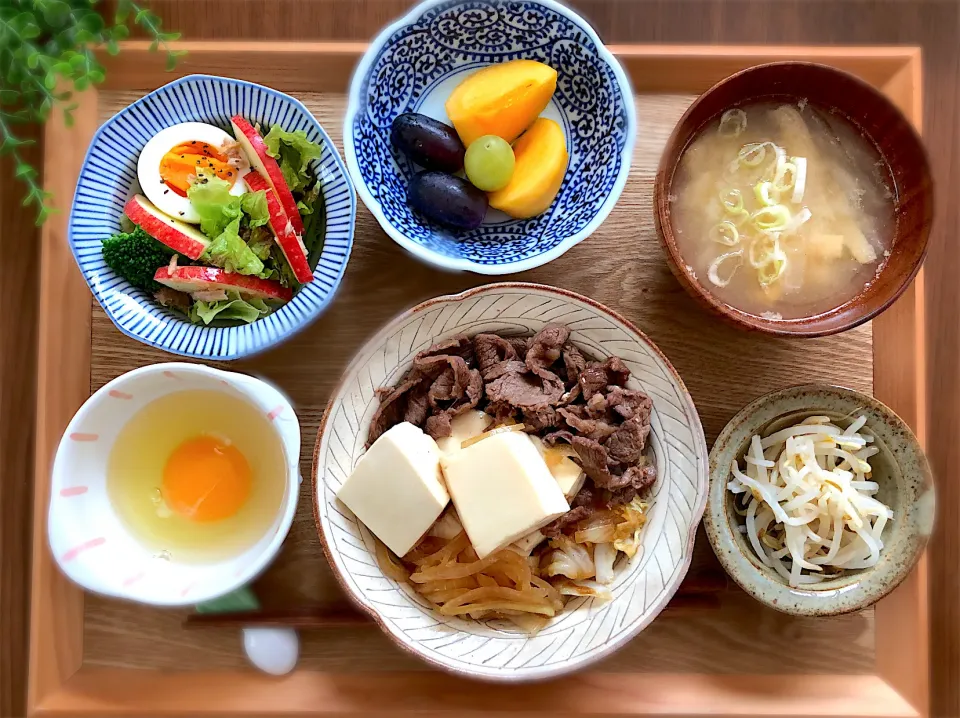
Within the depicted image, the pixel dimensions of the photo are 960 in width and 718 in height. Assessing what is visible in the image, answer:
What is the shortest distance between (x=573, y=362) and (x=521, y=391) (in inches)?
5.0

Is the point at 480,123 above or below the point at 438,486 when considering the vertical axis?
above

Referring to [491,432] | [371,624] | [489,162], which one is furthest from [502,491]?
[489,162]


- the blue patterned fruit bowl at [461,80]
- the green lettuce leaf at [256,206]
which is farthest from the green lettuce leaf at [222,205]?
the blue patterned fruit bowl at [461,80]

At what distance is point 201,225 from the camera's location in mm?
1534

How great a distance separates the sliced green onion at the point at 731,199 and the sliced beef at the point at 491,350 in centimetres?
55

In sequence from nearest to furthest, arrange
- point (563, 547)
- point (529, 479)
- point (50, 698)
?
point (529, 479)
point (563, 547)
point (50, 698)

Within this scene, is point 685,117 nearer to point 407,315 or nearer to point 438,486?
point 407,315

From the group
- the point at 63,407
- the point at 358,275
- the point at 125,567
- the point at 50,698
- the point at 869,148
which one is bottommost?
the point at 50,698

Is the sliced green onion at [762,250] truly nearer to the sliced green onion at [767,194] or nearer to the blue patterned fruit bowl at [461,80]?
the sliced green onion at [767,194]

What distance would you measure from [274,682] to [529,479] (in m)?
0.78

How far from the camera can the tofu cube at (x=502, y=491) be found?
54.3 inches

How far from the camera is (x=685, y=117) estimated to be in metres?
1.44

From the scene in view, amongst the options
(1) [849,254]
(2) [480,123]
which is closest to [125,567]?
(2) [480,123]

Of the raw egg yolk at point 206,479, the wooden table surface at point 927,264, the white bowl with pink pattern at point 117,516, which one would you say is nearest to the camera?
the white bowl with pink pattern at point 117,516
